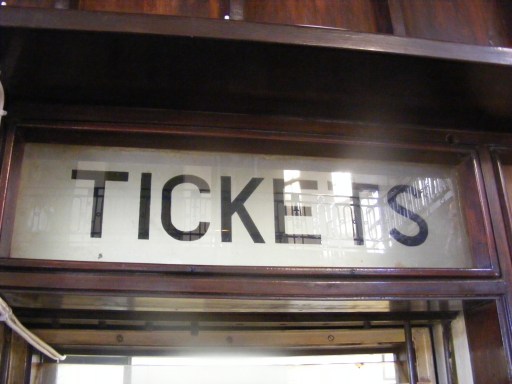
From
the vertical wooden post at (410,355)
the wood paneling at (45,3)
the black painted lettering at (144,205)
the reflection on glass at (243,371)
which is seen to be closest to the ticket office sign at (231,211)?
the black painted lettering at (144,205)

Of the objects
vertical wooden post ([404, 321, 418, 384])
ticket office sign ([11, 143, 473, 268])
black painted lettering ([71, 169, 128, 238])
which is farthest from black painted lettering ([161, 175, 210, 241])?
vertical wooden post ([404, 321, 418, 384])

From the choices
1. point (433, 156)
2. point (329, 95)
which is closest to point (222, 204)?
point (329, 95)

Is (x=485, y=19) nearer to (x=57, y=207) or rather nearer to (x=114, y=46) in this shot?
(x=114, y=46)

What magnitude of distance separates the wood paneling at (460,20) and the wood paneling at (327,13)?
0.08 m

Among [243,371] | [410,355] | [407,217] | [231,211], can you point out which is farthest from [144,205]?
[410,355]

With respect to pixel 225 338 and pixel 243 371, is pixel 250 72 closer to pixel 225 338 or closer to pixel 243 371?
pixel 225 338

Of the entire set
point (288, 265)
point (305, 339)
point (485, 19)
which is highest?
point (485, 19)

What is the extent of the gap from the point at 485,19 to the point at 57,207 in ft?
4.65

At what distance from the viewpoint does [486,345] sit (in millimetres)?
1593

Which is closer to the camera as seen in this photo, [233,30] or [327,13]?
[233,30]

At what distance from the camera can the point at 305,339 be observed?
1875 mm

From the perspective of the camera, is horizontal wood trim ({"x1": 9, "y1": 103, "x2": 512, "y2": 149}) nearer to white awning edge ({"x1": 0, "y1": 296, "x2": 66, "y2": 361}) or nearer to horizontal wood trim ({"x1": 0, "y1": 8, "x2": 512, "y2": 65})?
horizontal wood trim ({"x1": 0, "y1": 8, "x2": 512, "y2": 65})

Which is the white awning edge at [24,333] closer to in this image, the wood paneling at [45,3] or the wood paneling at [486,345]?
the wood paneling at [45,3]

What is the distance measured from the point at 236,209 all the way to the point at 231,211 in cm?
2
